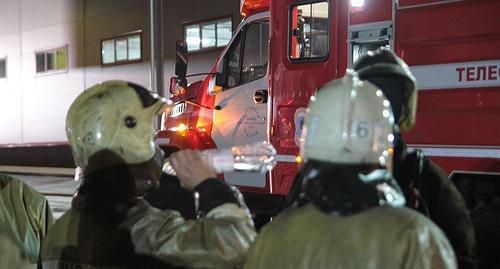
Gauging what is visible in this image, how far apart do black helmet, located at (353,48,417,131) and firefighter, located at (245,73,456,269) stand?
3.17 feet

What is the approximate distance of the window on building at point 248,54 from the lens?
6727mm

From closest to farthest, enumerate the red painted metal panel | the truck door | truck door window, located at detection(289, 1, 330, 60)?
the red painted metal panel → truck door window, located at detection(289, 1, 330, 60) → the truck door

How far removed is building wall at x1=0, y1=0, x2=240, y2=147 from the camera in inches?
640

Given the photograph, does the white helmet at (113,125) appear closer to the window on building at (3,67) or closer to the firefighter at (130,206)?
the firefighter at (130,206)

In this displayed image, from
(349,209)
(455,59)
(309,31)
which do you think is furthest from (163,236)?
(309,31)

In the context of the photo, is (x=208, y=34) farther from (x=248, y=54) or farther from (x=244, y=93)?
(x=244, y=93)

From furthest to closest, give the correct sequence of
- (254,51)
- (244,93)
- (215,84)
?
(215,84)
(254,51)
(244,93)

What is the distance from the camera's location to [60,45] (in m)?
19.7

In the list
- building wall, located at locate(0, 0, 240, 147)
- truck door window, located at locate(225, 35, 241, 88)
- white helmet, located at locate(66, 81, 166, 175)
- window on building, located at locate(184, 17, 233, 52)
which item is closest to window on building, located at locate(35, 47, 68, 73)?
building wall, located at locate(0, 0, 240, 147)

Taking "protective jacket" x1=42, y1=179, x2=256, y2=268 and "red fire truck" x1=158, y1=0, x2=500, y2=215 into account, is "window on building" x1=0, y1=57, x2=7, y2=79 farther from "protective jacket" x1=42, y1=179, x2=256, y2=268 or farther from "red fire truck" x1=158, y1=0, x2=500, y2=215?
"protective jacket" x1=42, y1=179, x2=256, y2=268

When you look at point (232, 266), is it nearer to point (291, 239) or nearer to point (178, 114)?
point (291, 239)

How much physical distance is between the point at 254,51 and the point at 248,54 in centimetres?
8

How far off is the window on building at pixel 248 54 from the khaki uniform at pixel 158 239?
482 cm

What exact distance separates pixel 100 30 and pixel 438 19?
15.3 m
